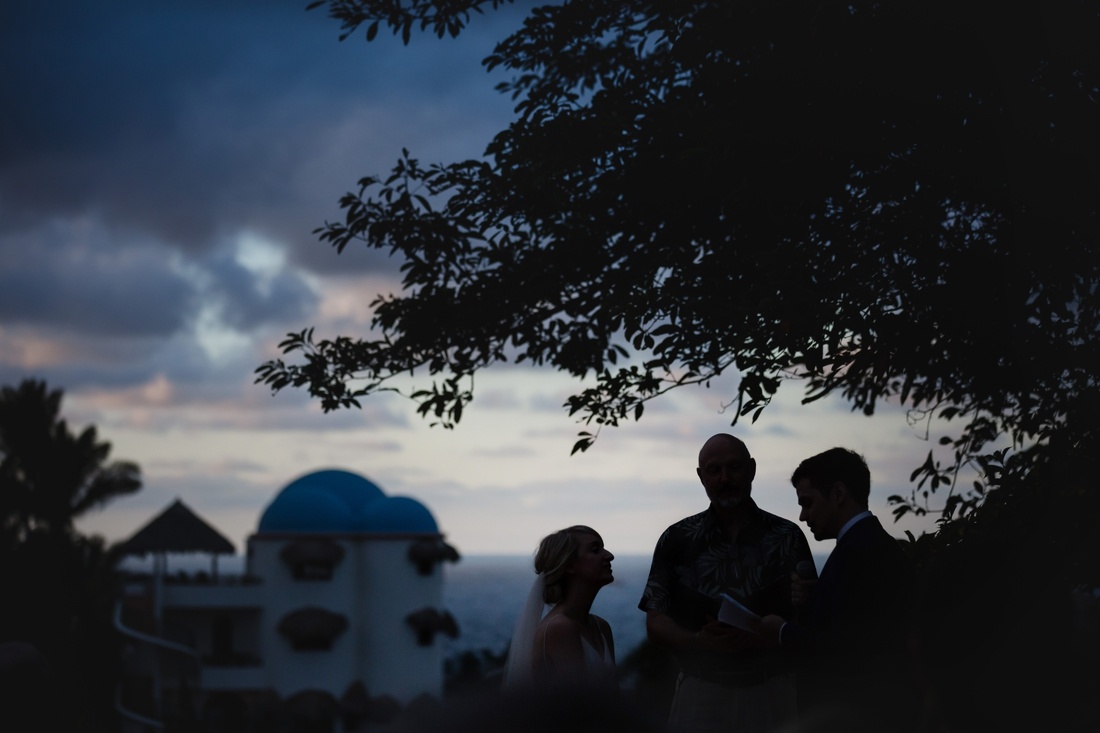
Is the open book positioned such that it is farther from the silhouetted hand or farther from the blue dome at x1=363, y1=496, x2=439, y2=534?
the blue dome at x1=363, y1=496, x2=439, y2=534

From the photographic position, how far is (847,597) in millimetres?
5309

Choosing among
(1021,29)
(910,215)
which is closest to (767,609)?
(910,215)

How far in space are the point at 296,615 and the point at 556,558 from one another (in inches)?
1920

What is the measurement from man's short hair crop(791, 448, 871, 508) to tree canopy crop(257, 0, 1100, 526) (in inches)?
109

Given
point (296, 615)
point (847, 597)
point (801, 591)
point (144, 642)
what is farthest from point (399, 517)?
point (847, 597)

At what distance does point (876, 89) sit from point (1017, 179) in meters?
1.34

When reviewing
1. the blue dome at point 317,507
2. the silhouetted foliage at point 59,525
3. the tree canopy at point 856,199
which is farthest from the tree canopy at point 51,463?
the tree canopy at point 856,199

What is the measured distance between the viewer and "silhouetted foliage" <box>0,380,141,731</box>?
1264 inches

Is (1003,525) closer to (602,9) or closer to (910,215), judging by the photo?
(910,215)

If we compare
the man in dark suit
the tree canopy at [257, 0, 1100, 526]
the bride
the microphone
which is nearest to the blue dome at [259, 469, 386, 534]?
the tree canopy at [257, 0, 1100, 526]

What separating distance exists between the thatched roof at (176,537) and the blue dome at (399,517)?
22.1 feet

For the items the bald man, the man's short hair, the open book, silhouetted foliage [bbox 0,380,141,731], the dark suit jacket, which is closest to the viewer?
the dark suit jacket

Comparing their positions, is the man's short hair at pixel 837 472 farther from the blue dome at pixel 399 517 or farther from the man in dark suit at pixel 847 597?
the blue dome at pixel 399 517

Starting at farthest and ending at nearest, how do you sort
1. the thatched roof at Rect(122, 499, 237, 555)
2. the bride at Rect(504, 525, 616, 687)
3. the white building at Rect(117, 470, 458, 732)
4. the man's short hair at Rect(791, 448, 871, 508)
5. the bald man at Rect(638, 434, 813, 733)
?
the white building at Rect(117, 470, 458, 732)
the thatched roof at Rect(122, 499, 237, 555)
the bald man at Rect(638, 434, 813, 733)
the bride at Rect(504, 525, 616, 687)
the man's short hair at Rect(791, 448, 871, 508)
